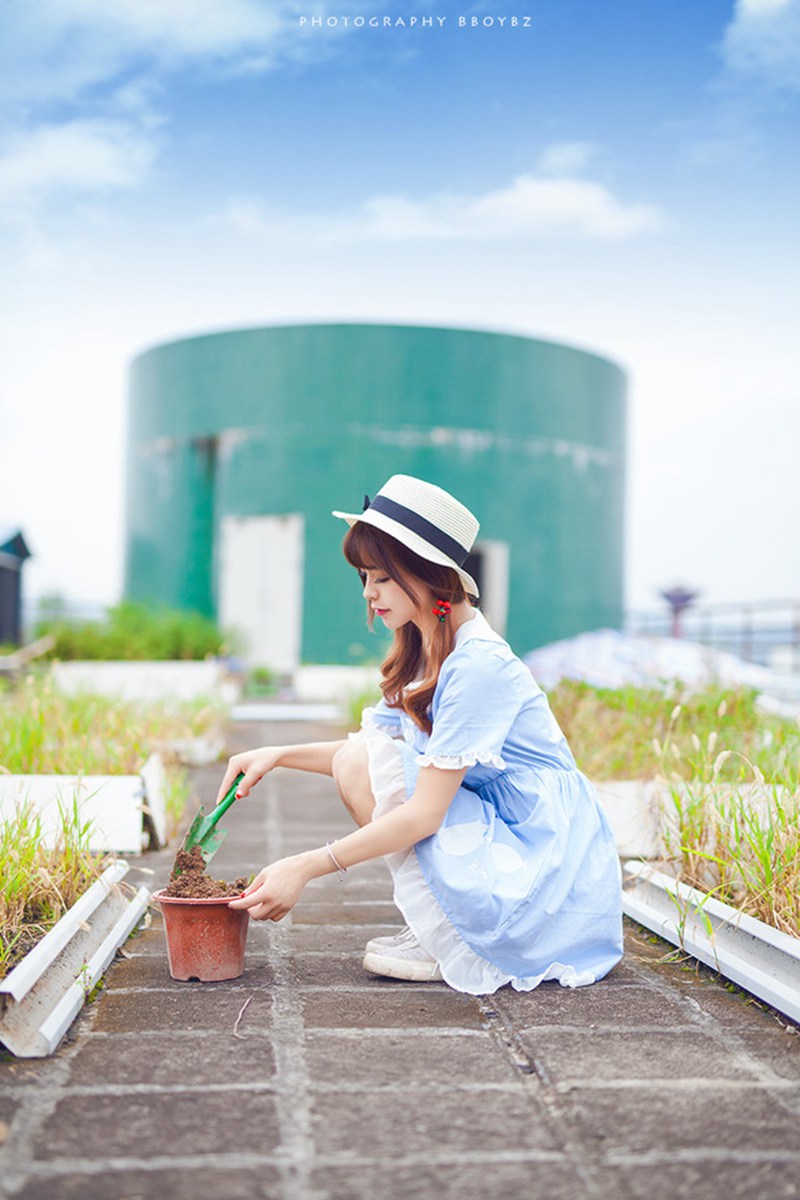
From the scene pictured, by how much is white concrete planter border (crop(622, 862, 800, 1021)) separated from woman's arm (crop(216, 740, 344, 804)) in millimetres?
886

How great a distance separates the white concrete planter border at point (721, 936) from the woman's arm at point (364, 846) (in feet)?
2.28

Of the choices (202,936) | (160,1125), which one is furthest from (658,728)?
(160,1125)

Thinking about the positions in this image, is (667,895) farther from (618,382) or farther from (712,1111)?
(618,382)

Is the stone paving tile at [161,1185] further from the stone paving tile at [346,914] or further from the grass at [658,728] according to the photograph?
the grass at [658,728]

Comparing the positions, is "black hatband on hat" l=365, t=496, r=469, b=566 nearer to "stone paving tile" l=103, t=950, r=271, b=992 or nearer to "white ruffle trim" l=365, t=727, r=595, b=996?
"white ruffle trim" l=365, t=727, r=595, b=996

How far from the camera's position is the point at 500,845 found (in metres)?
2.49

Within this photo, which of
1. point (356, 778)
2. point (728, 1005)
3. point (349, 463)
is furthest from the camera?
point (349, 463)

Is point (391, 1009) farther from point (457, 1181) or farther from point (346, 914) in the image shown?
point (346, 914)

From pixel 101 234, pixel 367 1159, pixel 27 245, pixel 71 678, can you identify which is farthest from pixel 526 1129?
pixel 101 234

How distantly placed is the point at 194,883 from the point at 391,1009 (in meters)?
0.50

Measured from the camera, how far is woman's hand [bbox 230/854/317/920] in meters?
2.24

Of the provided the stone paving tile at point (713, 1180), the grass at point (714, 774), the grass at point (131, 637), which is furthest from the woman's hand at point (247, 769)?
the grass at point (131, 637)

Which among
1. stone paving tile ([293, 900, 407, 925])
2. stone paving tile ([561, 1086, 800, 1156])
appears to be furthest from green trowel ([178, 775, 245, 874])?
stone paving tile ([561, 1086, 800, 1156])

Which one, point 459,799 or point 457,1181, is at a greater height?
A: point 459,799
